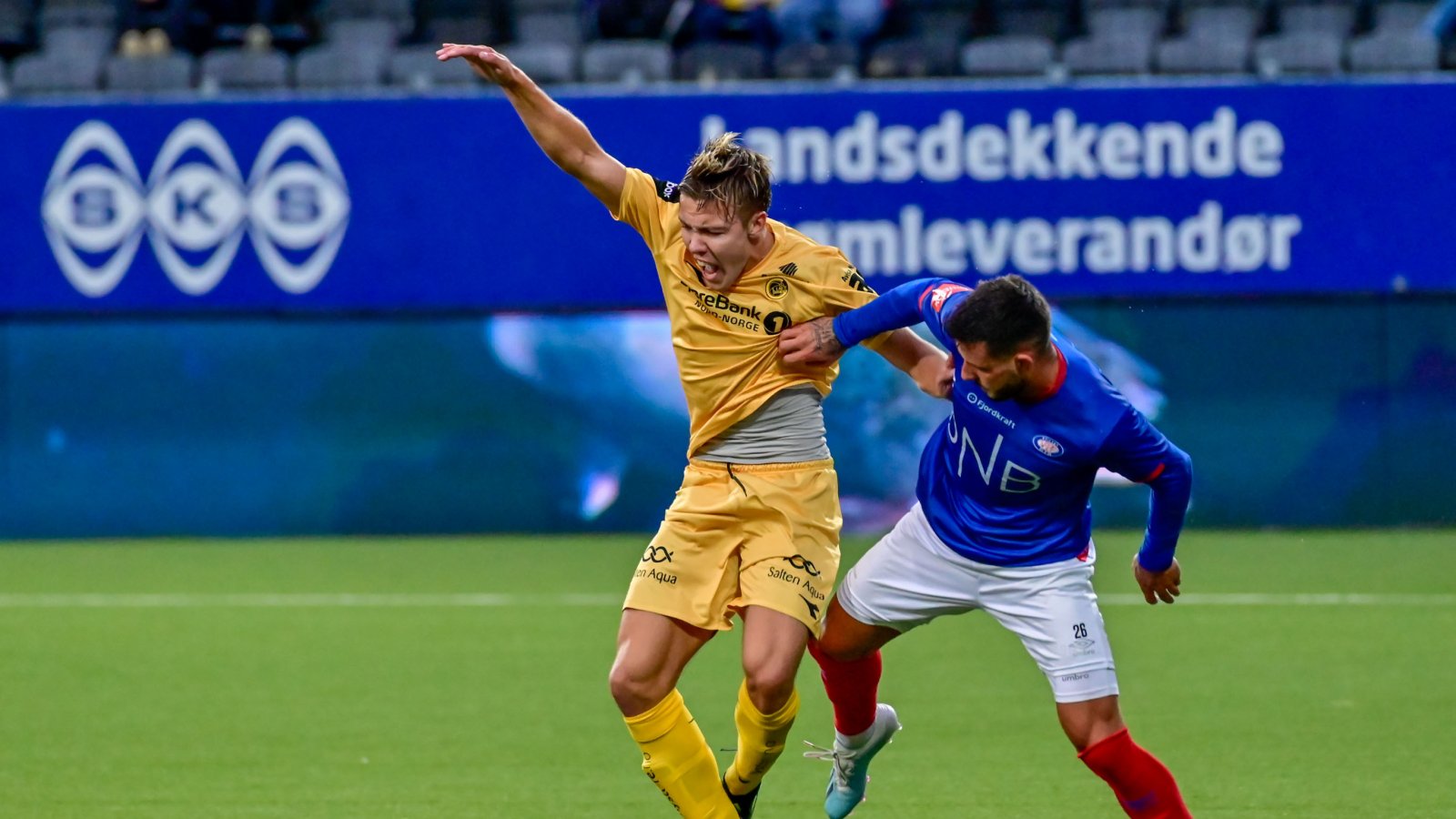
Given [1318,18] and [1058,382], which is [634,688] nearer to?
[1058,382]

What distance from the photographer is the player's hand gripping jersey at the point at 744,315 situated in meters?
5.07

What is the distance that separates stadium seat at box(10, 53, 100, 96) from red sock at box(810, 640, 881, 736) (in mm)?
9289

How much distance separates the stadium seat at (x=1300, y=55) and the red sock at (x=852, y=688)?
773 cm

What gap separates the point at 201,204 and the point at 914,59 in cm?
468

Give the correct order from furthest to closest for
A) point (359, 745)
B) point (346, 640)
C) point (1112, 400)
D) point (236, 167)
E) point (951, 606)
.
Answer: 1. point (236, 167)
2. point (346, 640)
3. point (359, 745)
4. point (951, 606)
5. point (1112, 400)

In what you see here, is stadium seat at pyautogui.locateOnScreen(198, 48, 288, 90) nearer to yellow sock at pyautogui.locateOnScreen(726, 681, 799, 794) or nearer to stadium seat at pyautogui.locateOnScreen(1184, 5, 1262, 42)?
stadium seat at pyautogui.locateOnScreen(1184, 5, 1262, 42)

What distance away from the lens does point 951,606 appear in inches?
198

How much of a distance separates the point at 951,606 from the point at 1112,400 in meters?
0.75

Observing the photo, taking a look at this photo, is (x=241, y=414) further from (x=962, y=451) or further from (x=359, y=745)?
(x=962, y=451)

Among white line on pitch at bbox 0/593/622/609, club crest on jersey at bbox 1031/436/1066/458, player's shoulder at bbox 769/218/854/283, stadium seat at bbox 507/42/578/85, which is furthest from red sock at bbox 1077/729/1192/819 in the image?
stadium seat at bbox 507/42/578/85

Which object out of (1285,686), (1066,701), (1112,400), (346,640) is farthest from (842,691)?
(346,640)

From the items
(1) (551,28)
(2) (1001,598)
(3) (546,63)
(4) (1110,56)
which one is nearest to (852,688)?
(2) (1001,598)

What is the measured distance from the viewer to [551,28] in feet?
45.2

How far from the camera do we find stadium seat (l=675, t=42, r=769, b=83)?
12.5m
